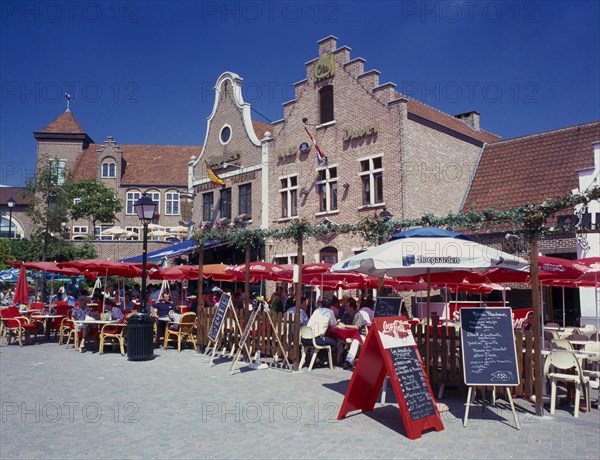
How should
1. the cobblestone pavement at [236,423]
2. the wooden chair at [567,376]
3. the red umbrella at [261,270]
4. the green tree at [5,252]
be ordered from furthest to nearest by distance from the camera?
1. the green tree at [5,252]
2. the red umbrella at [261,270]
3. the wooden chair at [567,376]
4. the cobblestone pavement at [236,423]

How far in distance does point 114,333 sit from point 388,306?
308 inches

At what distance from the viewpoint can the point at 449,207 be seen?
2130 cm

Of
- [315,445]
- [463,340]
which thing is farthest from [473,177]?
[315,445]

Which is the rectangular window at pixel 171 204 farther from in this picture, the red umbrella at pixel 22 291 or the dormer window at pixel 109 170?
the red umbrella at pixel 22 291

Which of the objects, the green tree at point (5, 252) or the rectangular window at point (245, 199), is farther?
the green tree at point (5, 252)

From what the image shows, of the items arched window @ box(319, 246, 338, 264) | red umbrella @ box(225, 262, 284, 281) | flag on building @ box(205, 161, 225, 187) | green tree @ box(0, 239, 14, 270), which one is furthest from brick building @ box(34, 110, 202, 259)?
red umbrella @ box(225, 262, 284, 281)

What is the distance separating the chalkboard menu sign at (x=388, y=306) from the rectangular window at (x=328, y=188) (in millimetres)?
13680

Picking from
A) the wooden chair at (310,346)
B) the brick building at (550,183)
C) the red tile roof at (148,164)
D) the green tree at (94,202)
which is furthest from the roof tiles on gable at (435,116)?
the red tile roof at (148,164)

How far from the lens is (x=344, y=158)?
70.9 feet

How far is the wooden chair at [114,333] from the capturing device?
12931mm

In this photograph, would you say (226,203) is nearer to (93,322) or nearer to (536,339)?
(93,322)

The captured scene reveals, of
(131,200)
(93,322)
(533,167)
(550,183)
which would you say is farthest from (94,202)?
(550,183)

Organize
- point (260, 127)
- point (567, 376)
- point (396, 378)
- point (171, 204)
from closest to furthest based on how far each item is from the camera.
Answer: point (396, 378) < point (567, 376) < point (260, 127) < point (171, 204)

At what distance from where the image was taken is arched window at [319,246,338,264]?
21.5 meters
